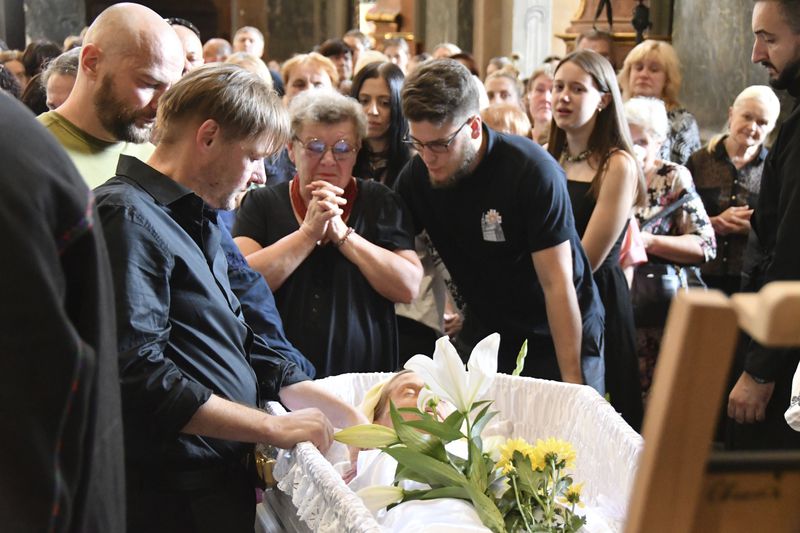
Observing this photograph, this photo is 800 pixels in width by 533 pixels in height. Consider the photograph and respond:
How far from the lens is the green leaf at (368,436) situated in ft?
7.88

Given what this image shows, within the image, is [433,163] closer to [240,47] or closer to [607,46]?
[607,46]

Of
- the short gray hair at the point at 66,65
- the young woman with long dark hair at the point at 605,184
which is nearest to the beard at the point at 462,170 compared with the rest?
the young woman with long dark hair at the point at 605,184

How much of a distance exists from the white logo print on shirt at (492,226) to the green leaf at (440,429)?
1140 millimetres

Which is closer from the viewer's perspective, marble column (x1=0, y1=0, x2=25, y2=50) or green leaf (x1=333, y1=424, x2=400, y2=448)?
green leaf (x1=333, y1=424, x2=400, y2=448)

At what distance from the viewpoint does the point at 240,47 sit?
9.68 m

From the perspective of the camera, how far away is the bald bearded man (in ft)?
10.3

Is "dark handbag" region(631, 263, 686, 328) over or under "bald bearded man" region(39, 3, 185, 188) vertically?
under

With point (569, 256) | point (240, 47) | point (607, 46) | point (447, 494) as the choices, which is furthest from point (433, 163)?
point (240, 47)

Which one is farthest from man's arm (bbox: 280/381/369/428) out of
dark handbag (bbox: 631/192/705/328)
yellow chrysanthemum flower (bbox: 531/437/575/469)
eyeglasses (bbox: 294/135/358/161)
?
dark handbag (bbox: 631/192/705/328)

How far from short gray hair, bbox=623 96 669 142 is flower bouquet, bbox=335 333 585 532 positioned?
2642 millimetres

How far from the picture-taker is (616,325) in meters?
4.11

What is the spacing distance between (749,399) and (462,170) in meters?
1.15

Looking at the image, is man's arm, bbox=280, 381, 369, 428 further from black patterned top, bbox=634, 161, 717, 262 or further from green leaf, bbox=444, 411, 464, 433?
black patterned top, bbox=634, 161, 717, 262

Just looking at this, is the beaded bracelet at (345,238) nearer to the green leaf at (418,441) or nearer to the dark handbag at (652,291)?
the green leaf at (418,441)
